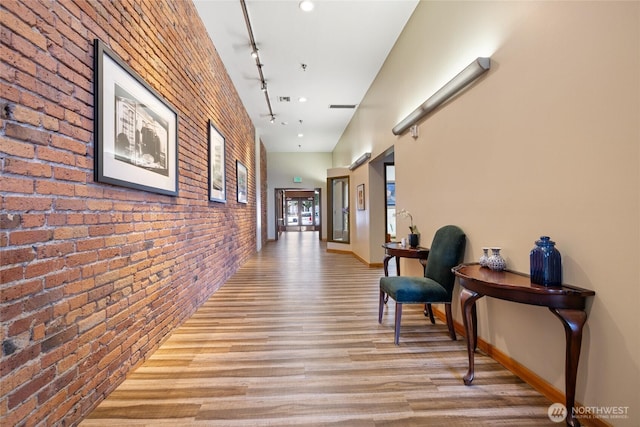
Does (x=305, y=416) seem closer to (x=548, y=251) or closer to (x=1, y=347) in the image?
(x=1, y=347)

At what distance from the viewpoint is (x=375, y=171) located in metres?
6.69

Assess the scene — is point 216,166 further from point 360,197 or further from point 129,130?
point 360,197

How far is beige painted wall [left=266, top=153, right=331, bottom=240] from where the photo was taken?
1270 centimetres

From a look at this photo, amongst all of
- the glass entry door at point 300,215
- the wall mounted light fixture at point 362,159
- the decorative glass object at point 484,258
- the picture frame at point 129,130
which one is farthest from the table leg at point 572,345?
the glass entry door at point 300,215

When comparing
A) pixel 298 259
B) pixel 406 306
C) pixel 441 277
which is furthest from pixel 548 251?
pixel 298 259

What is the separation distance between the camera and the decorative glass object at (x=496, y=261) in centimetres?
221

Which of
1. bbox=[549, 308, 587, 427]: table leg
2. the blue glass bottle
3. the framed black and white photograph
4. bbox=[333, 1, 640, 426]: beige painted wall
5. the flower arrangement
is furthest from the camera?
the framed black and white photograph

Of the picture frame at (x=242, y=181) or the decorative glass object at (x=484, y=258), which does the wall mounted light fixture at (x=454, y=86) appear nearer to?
the decorative glass object at (x=484, y=258)

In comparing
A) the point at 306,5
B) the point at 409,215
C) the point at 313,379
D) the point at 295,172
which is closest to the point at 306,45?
the point at 306,5

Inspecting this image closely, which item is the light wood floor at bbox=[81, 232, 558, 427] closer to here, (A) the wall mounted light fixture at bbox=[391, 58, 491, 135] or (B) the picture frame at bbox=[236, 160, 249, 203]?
(A) the wall mounted light fixture at bbox=[391, 58, 491, 135]

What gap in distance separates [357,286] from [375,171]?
2886 millimetres

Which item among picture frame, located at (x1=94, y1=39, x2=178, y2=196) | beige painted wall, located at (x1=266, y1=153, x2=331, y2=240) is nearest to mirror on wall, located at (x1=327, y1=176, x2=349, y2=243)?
beige painted wall, located at (x1=266, y1=153, x2=331, y2=240)

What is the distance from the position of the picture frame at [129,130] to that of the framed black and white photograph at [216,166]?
137 cm

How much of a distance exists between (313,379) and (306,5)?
4040mm
